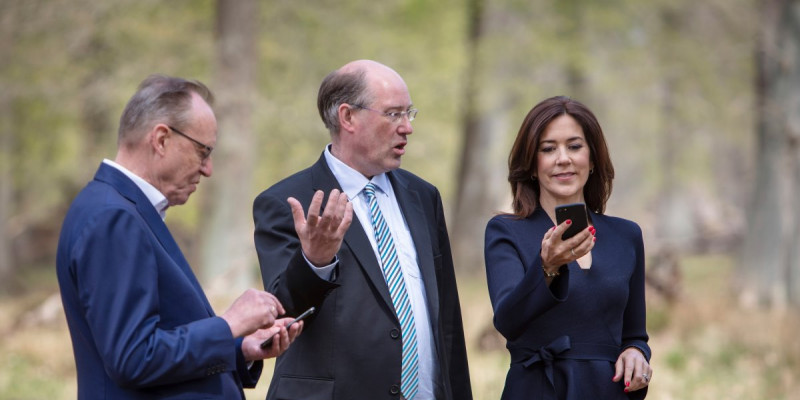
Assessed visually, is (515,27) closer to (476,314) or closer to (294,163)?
(294,163)

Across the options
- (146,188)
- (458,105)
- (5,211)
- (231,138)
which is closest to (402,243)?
(146,188)

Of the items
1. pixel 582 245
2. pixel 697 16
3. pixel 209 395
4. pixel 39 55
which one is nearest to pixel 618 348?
pixel 582 245

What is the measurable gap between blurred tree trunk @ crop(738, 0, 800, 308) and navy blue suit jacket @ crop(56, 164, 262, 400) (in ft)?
43.9

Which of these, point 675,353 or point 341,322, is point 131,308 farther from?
point 675,353

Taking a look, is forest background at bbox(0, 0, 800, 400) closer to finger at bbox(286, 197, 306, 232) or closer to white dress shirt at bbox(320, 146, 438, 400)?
white dress shirt at bbox(320, 146, 438, 400)

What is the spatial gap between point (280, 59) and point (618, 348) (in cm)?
1499

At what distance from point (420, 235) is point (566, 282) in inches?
31.8

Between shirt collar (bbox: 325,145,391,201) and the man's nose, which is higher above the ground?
shirt collar (bbox: 325,145,391,201)

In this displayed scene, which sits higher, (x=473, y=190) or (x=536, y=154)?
(x=473, y=190)

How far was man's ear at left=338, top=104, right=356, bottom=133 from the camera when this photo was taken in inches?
167

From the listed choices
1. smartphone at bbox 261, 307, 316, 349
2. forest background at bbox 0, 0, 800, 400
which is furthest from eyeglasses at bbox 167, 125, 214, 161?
forest background at bbox 0, 0, 800, 400

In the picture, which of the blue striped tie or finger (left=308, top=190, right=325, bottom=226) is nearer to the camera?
finger (left=308, top=190, right=325, bottom=226)

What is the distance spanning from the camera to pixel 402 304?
403 centimetres

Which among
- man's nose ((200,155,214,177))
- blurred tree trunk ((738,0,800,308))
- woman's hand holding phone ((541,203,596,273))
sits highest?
blurred tree trunk ((738,0,800,308))
